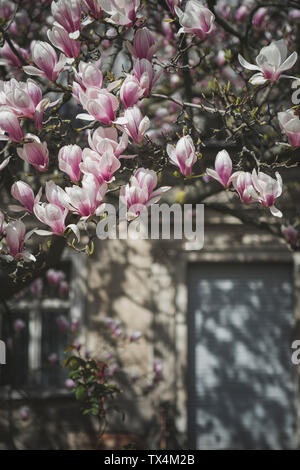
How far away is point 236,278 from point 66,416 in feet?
8.70

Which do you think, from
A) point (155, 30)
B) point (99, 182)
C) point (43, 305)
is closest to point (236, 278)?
point (43, 305)

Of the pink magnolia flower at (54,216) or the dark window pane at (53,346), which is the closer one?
the pink magnolia flower at (54,216)

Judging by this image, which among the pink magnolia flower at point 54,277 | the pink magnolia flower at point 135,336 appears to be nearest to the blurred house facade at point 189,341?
the pink magnolia flower at point 54,277

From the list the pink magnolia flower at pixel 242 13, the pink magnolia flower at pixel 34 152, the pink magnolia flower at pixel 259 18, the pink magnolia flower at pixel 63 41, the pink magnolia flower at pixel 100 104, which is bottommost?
the pink magnolia flower at pixel 34 152

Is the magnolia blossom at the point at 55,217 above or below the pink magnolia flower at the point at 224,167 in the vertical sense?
below

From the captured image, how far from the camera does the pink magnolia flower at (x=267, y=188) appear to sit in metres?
2.83

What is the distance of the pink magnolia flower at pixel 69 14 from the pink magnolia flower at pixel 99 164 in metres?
0.59

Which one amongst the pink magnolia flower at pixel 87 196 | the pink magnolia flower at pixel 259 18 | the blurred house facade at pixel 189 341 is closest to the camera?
the pink magnolia flower at pixel 87 196

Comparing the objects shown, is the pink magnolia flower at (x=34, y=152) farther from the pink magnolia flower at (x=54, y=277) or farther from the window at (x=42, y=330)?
the window at (x=42, y=330)

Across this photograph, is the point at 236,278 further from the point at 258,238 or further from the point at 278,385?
the point at 278,385

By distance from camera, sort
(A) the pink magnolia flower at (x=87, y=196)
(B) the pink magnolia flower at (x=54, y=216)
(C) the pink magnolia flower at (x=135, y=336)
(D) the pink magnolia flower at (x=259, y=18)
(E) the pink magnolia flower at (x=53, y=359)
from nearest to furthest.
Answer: (A) the pink magnolia flower at (x=87, y=196) → (B) the pink magnolia flower at (x=54, y=216) → (D) the pink magnolia flower at (x=259, y=18) → (C) the pink magnolia flower at (x=135, y=336) → (E) the pink magnolia flower at (x=53, y=359)

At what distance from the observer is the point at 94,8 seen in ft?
10.1

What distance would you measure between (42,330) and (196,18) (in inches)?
222

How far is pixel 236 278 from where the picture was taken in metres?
7.95
